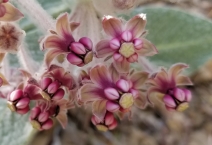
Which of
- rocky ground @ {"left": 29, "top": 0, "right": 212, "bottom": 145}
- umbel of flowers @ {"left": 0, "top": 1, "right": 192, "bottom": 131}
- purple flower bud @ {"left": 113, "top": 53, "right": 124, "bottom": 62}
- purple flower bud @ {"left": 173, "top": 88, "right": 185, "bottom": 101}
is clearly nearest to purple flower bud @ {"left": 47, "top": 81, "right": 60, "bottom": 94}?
umbel of flowers @ {"left": 0, "top": 1, "right": 192, "bottom": 131}

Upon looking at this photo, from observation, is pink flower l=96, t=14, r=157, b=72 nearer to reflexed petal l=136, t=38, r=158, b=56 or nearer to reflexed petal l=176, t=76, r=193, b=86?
reflexed petal l=136, t=38, r=158, b=56

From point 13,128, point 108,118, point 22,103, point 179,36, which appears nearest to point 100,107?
point 108,118

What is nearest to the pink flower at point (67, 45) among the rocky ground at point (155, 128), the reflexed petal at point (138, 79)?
the reflexed petal at point (138, 79)

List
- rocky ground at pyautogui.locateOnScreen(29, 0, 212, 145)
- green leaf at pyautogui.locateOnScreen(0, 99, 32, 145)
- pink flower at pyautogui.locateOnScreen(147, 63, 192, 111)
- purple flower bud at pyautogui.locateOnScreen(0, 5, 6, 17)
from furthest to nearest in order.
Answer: rocky ground at pyautogui.locateOnScreen(29, 0, 212, 145) < green leaf at pyautogui.locateOnScreen(0, 99, 32, 145) < pink flower at pyautogui.locateOnScreen(147, 63, 192, 111) < purple flower bud at pyautogui.locateOnScreen(0, 5, 6, 17)

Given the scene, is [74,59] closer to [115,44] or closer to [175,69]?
[115,44]

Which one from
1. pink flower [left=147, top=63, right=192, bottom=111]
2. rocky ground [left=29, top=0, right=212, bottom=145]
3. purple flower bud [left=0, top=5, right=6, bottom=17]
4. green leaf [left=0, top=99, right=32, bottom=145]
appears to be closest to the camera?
purple flower bud [left=0, top=5, right=6, bottom=17]

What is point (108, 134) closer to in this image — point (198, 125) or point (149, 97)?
point (198, 125)
